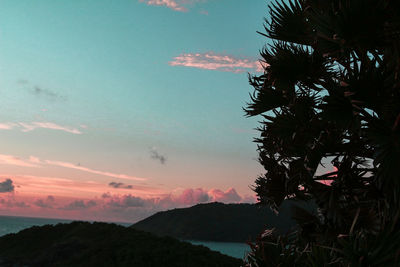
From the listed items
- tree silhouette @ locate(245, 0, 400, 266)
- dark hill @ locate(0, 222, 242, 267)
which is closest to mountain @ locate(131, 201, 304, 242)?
dark hill @ locate(0, 222, 242, 267)

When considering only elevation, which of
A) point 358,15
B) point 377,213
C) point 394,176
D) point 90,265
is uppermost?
point 358,15

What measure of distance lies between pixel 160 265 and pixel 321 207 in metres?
23.4

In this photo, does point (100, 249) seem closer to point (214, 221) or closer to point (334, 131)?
point (334, 131)

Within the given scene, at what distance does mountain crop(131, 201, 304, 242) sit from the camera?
140 m

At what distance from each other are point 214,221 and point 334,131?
148148mm

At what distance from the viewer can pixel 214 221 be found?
502 feet

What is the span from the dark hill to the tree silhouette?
2253 cm

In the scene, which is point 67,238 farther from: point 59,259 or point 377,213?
point 377,213

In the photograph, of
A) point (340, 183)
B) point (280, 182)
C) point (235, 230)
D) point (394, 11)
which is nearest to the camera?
point (394, 11)

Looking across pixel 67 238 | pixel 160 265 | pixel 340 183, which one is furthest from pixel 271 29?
pixel 67 238

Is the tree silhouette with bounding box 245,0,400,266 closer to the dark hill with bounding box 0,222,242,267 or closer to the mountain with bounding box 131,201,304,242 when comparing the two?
the dark hill with bounding box 0,222,242,267

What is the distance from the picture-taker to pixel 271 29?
9.16 m

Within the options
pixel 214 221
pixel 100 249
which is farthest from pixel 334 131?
pixel 214 221

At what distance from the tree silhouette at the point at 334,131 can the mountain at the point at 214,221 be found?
12845 centimetres
